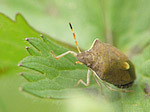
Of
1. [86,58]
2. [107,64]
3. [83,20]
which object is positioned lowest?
[107,64]

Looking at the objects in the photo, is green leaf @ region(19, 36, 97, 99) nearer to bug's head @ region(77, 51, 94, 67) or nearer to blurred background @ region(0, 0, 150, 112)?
bug's head @ region(77, 51, 94, 67)

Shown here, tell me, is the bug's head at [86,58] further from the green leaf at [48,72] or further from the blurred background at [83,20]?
the blurred background at [83,20]

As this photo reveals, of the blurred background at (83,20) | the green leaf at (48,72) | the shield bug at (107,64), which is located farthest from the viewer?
the blurred background at (83,20)

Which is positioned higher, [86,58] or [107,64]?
[86,58]

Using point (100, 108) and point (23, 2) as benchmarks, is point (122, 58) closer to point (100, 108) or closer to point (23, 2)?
point (100, 108)

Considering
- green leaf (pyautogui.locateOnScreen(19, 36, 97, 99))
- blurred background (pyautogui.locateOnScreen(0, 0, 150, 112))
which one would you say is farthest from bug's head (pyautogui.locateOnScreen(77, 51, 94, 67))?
blurred background (pyautogui.locateOnScreen(0, 0, 150, 112))

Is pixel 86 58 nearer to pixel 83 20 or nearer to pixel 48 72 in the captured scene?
pixel 48 72

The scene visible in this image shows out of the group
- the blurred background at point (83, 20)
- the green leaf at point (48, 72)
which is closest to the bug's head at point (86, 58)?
the green leaf at point (48, 72)

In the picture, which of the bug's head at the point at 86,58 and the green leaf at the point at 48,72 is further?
the bug's head at the point at 86,58

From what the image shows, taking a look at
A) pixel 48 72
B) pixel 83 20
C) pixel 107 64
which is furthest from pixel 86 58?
pixel 83 20

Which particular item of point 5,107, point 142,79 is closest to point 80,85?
point 142,79
